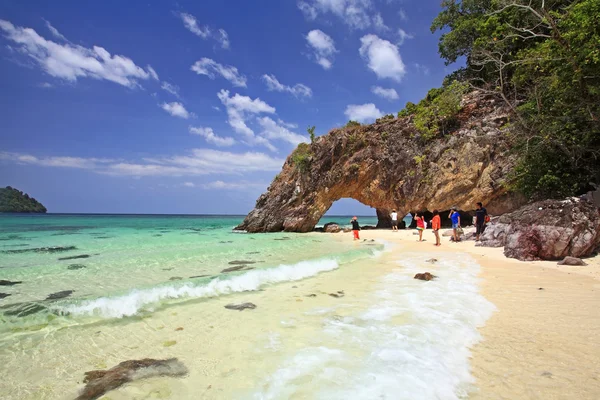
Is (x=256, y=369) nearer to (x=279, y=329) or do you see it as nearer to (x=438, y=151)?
(x=279, y=329)

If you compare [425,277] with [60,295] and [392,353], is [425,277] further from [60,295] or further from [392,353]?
[60,295]

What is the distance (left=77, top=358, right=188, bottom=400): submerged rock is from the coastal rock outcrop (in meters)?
10.2

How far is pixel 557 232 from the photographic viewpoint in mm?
8398

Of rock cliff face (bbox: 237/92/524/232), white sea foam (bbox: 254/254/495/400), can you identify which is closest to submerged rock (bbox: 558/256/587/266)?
white sea foam (bbox: 254/254/495/400)

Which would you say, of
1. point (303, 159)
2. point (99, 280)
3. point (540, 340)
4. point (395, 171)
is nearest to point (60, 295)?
point (99, 280)

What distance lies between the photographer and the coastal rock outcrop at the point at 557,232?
825cm

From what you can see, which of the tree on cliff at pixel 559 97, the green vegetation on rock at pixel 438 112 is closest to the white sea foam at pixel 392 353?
the tree on cliff at pixel 559 97

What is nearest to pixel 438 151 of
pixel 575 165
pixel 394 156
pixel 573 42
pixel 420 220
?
pixel 394 156

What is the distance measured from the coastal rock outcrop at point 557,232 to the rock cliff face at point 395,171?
11.5m

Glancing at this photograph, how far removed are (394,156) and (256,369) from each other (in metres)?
24.4

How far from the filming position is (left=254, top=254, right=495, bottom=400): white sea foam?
2.54m

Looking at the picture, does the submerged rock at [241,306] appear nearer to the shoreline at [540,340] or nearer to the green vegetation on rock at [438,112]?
the shoreline at [540,340]

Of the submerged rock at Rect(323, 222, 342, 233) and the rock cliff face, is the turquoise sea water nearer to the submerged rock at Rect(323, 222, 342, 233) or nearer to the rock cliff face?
the rock cliff face

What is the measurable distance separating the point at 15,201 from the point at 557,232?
128518 mm
